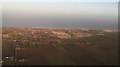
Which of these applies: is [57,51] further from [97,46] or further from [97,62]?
[97,46]

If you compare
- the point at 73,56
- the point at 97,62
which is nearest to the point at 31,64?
the point at 73,56

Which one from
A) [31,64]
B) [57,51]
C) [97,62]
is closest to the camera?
[31,64]

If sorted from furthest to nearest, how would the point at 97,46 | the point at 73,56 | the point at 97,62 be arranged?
the point at 97,46, the point at 73,56, the point at 97,62

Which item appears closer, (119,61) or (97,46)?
(119,61)

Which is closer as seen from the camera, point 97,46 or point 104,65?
point 104,65

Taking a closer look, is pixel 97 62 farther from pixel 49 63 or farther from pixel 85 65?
pixel 49 63

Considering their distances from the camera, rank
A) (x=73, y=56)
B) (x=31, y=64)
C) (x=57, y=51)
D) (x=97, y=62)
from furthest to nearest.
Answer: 1. (x=57, y=51)
2. (x=73, y=56)
3. (x=97, y=62)
4. (x=31, y=64)

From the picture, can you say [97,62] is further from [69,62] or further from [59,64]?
[59,64]

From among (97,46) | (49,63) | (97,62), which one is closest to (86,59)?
(97,62)

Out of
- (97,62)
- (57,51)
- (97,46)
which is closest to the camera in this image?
(97,62)
